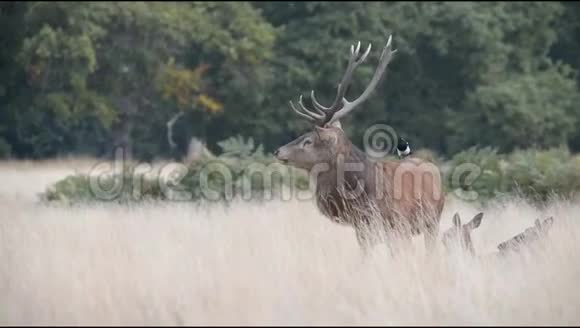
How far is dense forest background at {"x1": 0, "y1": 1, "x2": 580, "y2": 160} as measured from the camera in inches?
1043

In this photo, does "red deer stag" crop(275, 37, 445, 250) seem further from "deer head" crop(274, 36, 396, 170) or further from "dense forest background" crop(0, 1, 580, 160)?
"dense forest background" crop(0, 1, 580, 160)

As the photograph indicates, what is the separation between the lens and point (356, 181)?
28.4 feet

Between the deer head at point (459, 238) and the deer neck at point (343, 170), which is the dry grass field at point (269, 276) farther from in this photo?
the deer neck at point (343, 170)

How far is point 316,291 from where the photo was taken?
21.5ft

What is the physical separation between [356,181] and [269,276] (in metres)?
1.94

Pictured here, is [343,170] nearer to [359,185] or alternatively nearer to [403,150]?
[359,185]

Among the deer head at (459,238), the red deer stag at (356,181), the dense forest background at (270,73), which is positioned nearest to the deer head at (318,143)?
the red deer stag at (356,181)

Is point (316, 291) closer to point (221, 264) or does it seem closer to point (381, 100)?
point (221, 264)

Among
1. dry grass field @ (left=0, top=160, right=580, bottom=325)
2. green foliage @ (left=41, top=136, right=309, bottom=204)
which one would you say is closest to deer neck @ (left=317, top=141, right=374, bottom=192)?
dry grass field @ (left=0, top=160, right=580, bottom=325)

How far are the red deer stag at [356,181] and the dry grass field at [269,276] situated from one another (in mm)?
323

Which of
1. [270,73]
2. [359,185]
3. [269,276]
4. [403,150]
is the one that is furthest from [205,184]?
[270,73]

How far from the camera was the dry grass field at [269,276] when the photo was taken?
5993 millimetres

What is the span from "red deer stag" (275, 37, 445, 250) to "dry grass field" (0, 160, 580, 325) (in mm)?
323

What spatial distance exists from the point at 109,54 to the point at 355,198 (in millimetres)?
19475
